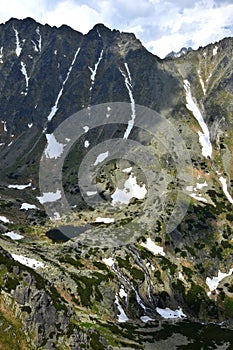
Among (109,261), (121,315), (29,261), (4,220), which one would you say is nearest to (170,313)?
(121,315)

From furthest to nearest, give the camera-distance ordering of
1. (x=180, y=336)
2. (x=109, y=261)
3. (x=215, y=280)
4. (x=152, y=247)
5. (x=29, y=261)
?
1. (x=215, y=280)
2. (x=152, y=247)
3. (x=109, y=261)
4. (x=29, y=261)
5. (x=180, y=336)

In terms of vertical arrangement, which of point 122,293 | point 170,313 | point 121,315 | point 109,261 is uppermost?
point 109,261

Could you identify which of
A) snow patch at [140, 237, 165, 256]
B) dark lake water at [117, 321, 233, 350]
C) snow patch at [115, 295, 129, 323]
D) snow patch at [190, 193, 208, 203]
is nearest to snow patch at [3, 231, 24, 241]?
snow patch at [140, 237, 165, 256]

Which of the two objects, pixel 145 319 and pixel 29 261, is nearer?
pixel 29 261

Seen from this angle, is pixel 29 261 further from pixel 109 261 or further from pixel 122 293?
pixel 109 261

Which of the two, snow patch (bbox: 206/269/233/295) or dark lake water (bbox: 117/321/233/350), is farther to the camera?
snow patch (bbox: 206/269/233/295)

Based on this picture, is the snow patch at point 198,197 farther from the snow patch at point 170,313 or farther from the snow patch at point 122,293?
the snow patch at point 122,293

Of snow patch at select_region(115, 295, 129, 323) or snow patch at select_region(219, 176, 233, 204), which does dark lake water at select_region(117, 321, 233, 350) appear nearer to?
snow patch at select_region(115, 295, 129, 323)

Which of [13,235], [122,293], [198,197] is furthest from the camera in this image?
[198,197]
